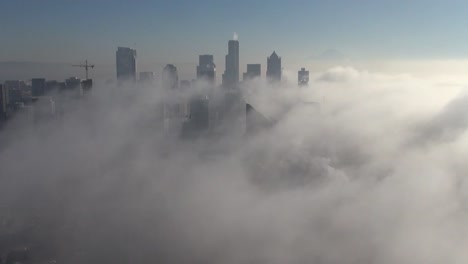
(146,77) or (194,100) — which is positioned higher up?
(146,77)

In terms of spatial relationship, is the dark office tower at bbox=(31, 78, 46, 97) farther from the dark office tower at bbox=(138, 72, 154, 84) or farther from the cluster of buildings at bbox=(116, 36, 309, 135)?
the dark office tower at bbox=(138, 72, 154, 84)

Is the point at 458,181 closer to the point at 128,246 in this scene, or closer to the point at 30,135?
the point at 128,246

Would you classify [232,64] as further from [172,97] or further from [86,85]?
[86,85]

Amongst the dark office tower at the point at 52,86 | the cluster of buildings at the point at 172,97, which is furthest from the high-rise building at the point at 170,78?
the dark office tower at the point at 52,86

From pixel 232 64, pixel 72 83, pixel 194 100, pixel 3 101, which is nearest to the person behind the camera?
pixel 3 101

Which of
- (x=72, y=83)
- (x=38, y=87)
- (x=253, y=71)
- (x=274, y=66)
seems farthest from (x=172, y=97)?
(x=274, y=66)
